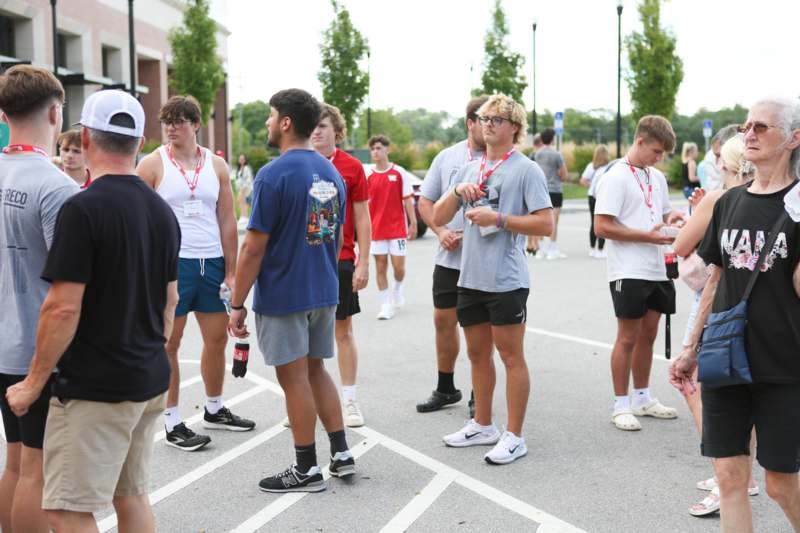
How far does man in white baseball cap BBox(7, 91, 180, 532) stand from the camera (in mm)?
3066

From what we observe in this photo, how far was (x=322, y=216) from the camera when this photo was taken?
16.3 ft

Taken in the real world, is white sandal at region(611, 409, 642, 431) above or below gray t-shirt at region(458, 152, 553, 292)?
below

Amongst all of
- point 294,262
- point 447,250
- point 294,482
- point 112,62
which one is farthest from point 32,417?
point 112,62

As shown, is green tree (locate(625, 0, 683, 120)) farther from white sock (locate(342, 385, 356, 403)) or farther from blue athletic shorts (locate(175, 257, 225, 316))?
blue athletic shorts (locate(175, 257, 225, 316))

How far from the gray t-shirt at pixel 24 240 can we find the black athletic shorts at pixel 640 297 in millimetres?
3785

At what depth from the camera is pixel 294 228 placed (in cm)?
487

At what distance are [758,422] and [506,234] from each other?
223cm

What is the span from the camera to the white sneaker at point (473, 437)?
581cm

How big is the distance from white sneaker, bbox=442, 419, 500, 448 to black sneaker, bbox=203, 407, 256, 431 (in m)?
1.39

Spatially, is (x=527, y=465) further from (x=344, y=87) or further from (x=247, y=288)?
(x=344, y=87)

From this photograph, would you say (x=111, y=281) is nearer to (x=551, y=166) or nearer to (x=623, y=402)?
(x=623, y=402)

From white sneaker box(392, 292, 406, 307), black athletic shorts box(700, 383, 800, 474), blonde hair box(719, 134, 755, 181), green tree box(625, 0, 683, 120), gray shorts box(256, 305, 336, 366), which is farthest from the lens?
green tree box(625, 0, 683, 120)

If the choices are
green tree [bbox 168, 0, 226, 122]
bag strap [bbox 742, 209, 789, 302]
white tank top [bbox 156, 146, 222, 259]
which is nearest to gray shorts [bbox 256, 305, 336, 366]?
white tank top [bbox 156, 146, 222, 259]

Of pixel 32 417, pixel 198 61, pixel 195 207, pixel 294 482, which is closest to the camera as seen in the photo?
pixel 32 417
